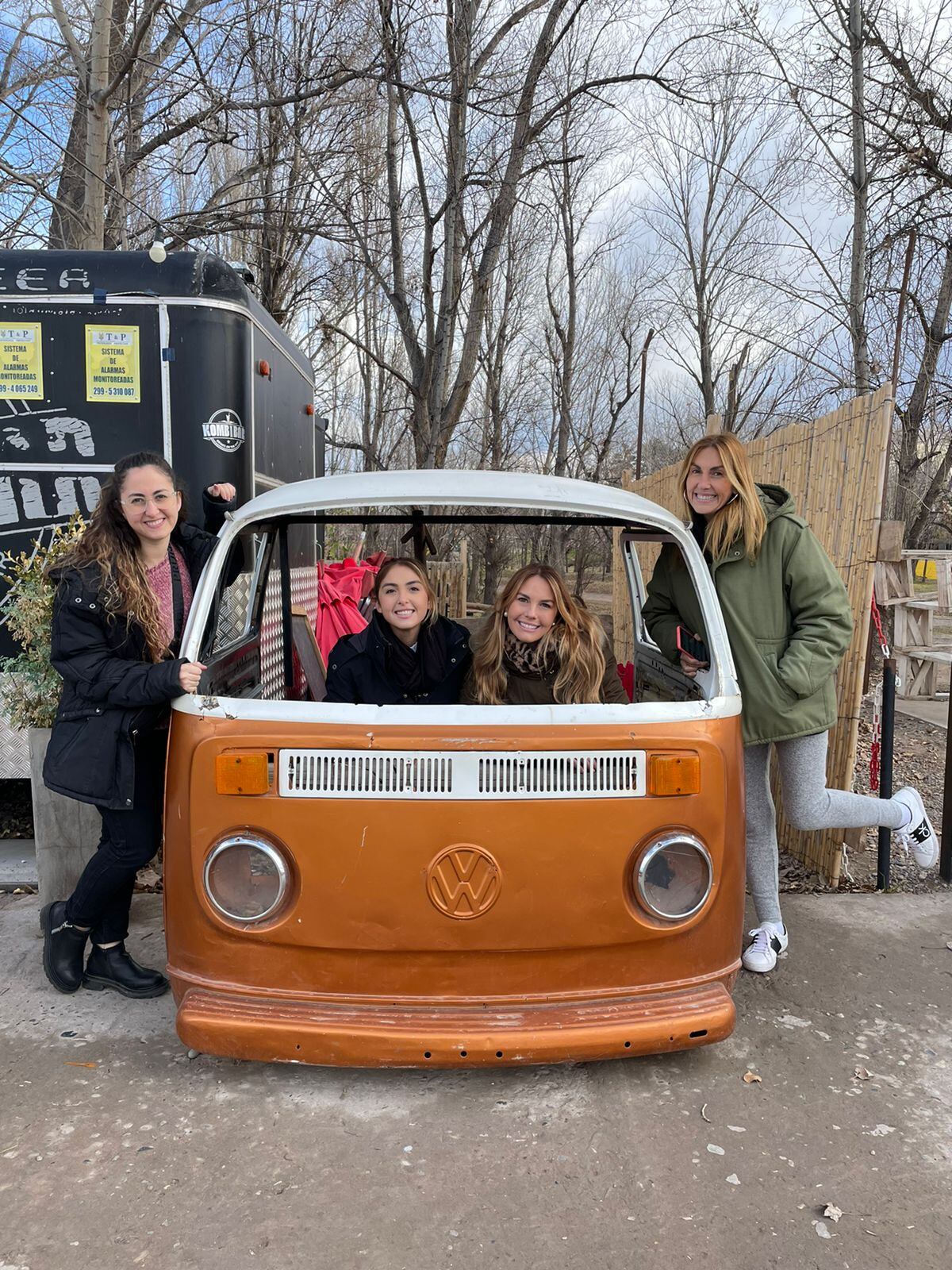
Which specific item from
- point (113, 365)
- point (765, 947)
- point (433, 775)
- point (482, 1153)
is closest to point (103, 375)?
point (113, 365)

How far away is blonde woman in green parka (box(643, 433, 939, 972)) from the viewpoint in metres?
3.24

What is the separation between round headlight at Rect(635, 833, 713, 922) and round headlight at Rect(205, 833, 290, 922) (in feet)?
3.17

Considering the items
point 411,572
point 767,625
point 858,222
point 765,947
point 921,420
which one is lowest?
point 765,947

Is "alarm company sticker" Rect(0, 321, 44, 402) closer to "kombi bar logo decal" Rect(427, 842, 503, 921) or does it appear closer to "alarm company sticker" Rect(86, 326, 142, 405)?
"alarm company sticker" Rect(86, 326, 142, 405)

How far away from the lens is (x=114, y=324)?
446 centimetres

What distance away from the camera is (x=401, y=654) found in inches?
127

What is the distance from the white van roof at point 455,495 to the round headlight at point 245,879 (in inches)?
39.3

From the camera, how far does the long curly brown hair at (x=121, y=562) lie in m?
2.96

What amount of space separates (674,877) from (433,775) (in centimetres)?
74

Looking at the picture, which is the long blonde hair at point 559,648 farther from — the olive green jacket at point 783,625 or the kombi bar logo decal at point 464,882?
the kombi bar logo decal at point 464,882

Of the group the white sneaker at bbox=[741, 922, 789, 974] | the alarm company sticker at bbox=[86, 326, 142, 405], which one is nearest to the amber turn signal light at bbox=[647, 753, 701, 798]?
the white sneaker at bbox=[741, 922, 789, 974]

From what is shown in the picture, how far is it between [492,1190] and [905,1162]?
1098 mm

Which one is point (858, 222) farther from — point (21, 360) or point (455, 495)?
point (455, 495)

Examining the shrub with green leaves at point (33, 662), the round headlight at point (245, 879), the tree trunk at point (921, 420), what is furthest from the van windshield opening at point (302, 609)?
the tree trunk at point (921, 420)
